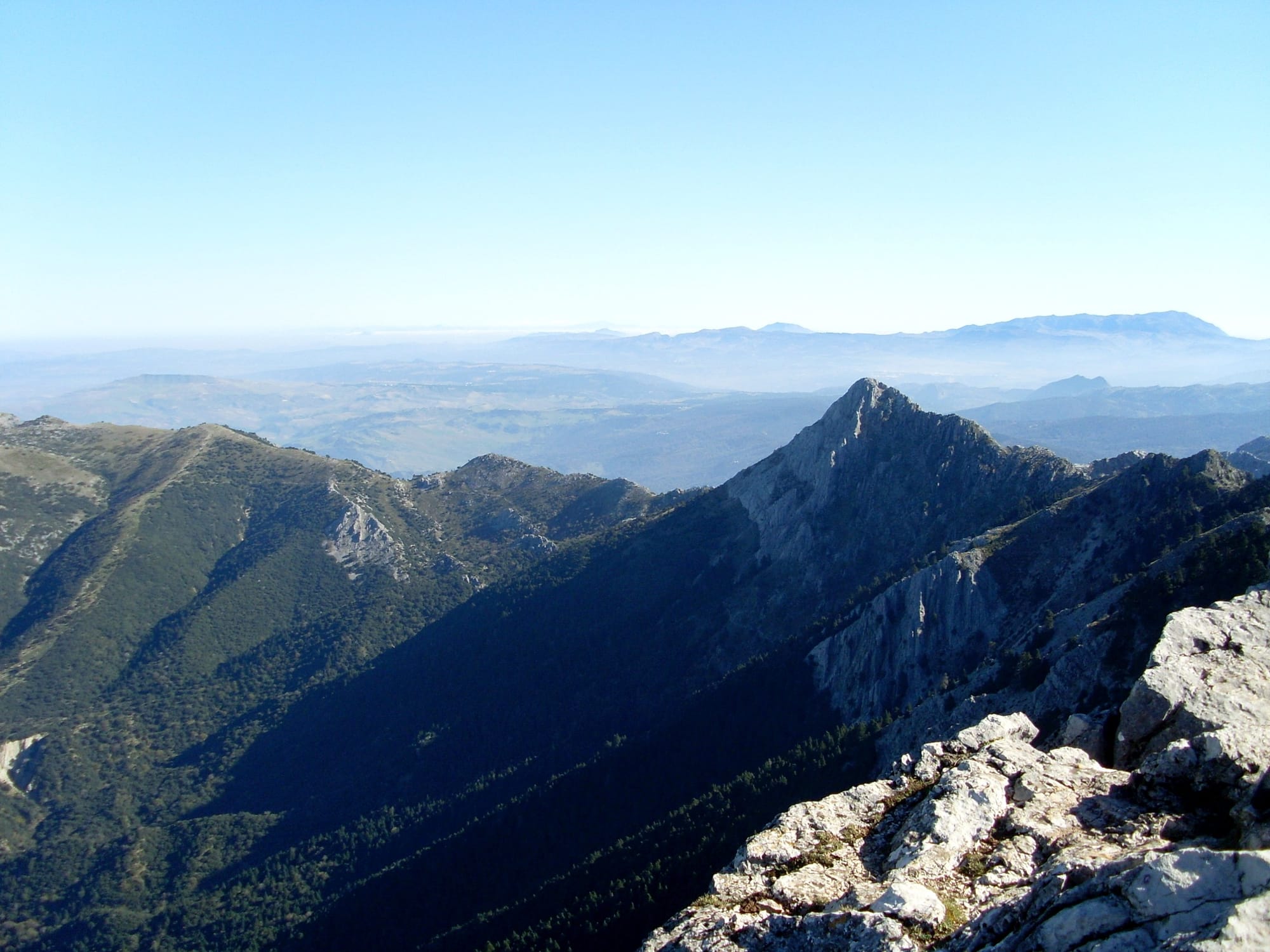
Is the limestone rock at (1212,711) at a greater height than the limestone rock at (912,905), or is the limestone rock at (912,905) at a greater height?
the limestone rock at (1212,711)

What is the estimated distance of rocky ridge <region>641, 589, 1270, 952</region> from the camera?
699 inches

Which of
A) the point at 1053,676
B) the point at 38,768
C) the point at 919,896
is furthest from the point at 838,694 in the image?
the point at 38,768

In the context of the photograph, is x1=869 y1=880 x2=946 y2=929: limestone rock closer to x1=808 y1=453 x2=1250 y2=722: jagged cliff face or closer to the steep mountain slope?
the steep mountain slope

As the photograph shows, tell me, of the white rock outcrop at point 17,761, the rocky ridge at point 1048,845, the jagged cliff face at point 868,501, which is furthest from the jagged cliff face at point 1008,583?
the white rock outcrop at point 17,761

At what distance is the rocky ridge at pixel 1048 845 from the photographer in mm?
17750

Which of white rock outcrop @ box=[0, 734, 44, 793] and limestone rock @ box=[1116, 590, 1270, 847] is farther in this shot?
white rock outcrop @ box=[0, 734, 44, 793]

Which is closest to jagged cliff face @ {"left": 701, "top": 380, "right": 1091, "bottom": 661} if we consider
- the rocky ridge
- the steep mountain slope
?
the steep mountain slope

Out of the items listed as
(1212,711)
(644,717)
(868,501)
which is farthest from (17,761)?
(1212,711)

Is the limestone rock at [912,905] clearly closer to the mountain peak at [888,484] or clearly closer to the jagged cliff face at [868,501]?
the jagged cliff face at [868,501]

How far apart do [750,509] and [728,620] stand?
35629mm

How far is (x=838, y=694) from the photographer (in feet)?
369

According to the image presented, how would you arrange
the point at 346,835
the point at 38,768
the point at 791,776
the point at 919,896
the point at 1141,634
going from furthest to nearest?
the point at 38,768 → the point at 346,835 → the point at 791,776 → the point at 1141,634 → the point at 919,896

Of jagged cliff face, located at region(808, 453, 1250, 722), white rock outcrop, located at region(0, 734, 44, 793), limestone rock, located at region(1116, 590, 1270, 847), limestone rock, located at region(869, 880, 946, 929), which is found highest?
limestone rock, located at region(1116, 590, 1270, 847)

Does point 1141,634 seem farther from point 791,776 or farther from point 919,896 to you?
point 919,896
